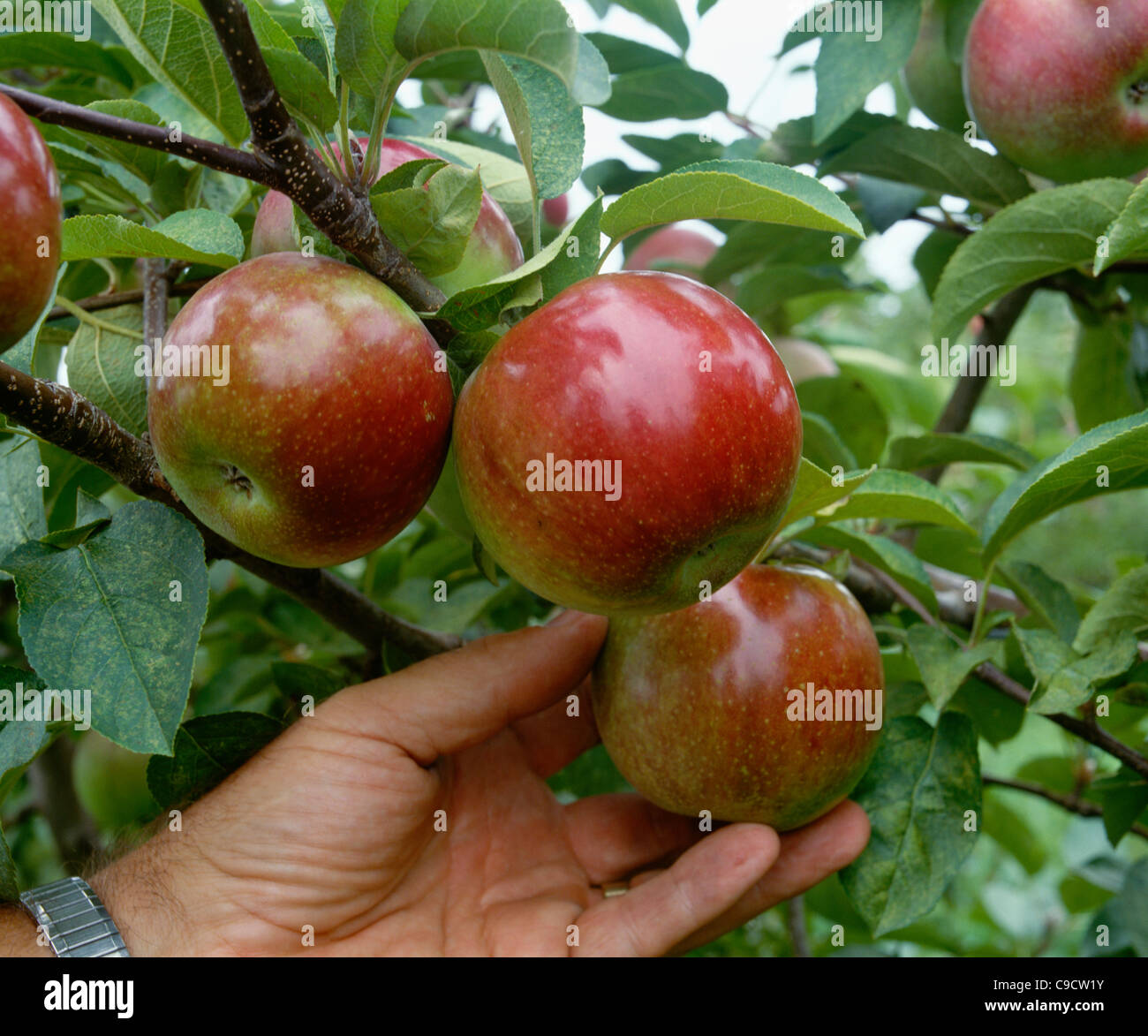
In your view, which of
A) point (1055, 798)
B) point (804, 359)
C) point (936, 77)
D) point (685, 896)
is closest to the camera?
point (685, 896)

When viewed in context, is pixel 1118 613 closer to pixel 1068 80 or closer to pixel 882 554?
pixel 882 554

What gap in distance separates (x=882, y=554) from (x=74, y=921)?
0.79m

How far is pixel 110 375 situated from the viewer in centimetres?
86

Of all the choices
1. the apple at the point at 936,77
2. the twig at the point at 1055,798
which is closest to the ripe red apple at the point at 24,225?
the apple at the point at 936,77

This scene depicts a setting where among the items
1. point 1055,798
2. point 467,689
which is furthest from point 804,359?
point 467,689

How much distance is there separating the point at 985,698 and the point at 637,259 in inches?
43.9

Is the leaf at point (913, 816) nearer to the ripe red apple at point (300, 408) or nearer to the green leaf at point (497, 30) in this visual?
the ripe red apple at point (300, 408)

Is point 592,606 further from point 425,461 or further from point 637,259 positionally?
point 637,259

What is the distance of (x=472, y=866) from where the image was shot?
3.63ft

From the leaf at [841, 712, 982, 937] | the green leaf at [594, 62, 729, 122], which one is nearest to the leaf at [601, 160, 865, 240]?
the leaf at [841, 712, 982, 937]

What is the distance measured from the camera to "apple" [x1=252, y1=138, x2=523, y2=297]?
29.0 inches

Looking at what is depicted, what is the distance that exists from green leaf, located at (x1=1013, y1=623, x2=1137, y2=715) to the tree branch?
0.56m

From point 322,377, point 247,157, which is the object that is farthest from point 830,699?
point 247,157

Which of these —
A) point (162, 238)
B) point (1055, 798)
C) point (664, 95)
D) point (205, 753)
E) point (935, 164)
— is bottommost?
point (1055, 798)
